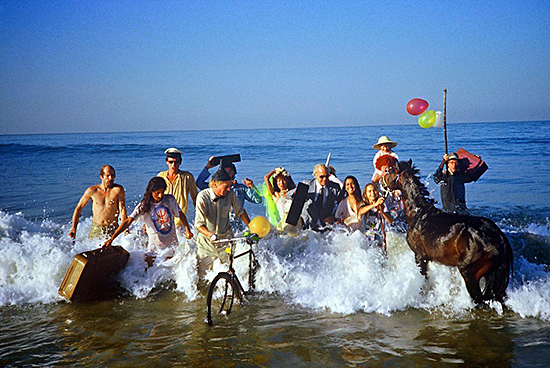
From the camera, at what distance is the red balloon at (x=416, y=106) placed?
9766mm

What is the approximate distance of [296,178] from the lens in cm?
2239

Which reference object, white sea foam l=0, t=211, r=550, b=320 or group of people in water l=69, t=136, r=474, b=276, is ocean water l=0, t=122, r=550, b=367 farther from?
group of people in water l=69, t=136, r=474, b=276

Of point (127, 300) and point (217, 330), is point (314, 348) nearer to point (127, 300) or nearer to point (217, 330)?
point (217, 330)

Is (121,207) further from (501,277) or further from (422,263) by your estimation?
(501,277)

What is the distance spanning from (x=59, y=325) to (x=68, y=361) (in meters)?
1.12

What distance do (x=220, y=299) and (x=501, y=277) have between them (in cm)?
381

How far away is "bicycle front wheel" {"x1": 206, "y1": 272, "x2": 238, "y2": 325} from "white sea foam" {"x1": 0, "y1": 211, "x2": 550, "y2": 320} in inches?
21.8

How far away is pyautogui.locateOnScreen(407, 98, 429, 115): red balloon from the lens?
9.77 meters

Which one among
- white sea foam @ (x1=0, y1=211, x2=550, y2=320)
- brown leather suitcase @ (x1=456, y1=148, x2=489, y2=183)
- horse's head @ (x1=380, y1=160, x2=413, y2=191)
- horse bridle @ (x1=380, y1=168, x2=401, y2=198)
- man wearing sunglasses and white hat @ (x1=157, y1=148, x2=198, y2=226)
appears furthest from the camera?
brown leather suitcase @ (x1=456, y1=148, x2=489, y2=183)

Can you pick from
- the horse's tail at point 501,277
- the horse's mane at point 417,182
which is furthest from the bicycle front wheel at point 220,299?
the horse's tail at point 501,277

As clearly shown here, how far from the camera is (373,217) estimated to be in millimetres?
7734

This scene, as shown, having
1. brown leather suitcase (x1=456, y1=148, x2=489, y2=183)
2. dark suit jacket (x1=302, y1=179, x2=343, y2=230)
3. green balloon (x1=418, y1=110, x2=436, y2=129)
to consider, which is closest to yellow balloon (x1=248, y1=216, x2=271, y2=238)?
dark suit jacket (x1=302, y1=179, x2=343, y2=230)

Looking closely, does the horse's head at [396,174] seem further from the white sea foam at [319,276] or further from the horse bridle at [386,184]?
the white sea foam at [319,276]

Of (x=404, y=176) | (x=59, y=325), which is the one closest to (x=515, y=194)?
(x=404, y=176)
